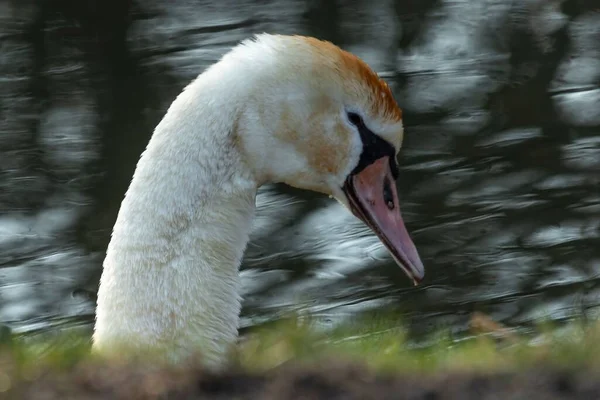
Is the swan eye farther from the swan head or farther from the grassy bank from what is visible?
the grassy bank

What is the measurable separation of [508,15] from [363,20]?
1.11 meters

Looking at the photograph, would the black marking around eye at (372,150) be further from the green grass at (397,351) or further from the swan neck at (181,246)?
the green grass at (397,351)

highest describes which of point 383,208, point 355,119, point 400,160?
point 355,119

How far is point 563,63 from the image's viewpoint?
987 centimetres

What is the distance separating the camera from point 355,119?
190 inches

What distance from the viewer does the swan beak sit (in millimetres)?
4977

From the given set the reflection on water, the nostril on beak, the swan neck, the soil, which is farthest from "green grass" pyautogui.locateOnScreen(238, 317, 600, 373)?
the reflection on water

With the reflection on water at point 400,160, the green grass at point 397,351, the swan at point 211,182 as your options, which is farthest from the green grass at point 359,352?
the reflection on water at point 400,160

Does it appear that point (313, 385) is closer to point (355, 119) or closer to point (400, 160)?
point (355, 119)

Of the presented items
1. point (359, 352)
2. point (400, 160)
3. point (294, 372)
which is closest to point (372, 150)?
point (359, 352)

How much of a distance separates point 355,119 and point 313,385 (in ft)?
6.37

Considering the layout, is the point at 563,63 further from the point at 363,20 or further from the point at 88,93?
the point at 88,93

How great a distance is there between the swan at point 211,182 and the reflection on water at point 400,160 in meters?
2.14

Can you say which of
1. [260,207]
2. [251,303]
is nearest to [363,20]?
[260,207]
